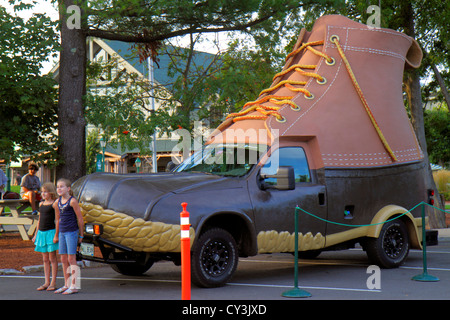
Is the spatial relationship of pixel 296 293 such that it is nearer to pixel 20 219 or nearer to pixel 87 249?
pixel 87 249

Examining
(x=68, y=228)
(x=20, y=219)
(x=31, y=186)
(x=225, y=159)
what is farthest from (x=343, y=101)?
(x=31, y=186)

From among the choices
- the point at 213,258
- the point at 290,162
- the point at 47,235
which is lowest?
the point at 213,258

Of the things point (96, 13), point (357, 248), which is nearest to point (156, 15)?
point (96, 13)

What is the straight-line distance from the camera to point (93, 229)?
26.9 feet

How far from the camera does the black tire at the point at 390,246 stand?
10242mm

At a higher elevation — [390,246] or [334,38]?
[334,38]

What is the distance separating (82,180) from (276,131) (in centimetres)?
284

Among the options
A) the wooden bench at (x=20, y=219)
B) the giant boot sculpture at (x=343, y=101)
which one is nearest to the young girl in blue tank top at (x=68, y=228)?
the giant boot sculpture at (x=343, y=101)

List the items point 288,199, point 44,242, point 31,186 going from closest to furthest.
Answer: point 44,242, point 288,199, point 31,186

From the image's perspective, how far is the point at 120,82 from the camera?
17.7 metres

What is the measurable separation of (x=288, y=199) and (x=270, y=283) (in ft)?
3.94

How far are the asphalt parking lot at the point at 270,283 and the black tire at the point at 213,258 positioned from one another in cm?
14

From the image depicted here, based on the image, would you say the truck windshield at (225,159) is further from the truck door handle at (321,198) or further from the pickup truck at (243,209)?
the truck door handle at (321,198)

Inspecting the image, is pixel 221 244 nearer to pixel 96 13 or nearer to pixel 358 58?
pixel 358 58
